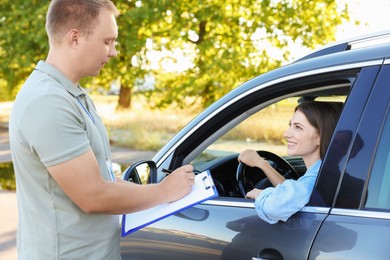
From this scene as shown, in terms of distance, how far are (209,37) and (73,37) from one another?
13.8 meters

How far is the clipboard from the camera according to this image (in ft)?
A: 7.64

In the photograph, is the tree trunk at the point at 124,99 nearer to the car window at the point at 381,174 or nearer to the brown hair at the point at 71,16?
the brown hair at the point at 71,16

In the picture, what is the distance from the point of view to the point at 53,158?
210 centimetres

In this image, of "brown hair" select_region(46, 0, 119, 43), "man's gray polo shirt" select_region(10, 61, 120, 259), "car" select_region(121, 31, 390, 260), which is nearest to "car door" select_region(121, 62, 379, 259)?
"car" select_region(121, 31, 390, 260)

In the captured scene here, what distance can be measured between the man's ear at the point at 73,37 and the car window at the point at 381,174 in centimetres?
108

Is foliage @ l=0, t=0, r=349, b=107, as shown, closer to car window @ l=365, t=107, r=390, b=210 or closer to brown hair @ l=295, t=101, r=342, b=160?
brown hair @ l=295, t=101, r=342, b=160

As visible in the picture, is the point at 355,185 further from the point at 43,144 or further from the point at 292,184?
the point at 43,144

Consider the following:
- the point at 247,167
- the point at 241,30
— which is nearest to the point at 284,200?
the point at 247,167

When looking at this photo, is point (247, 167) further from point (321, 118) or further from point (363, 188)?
point (363, 188)

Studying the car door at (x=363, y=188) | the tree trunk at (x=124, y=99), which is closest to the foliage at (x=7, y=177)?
the car door at (x=363, y=188)

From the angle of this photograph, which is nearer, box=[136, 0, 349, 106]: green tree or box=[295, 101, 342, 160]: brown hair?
box=[295, 101, 342, 160]: brown hair

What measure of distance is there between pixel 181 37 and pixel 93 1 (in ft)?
43.6

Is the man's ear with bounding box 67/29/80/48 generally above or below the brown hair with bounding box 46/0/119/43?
below

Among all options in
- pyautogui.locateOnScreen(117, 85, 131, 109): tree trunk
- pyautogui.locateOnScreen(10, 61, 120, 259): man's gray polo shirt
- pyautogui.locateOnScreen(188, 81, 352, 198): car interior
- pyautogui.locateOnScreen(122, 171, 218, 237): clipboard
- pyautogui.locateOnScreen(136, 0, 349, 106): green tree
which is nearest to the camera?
pyautogui.locateOnScreen(10, 61, 120, 259): man's gray polo shirt
